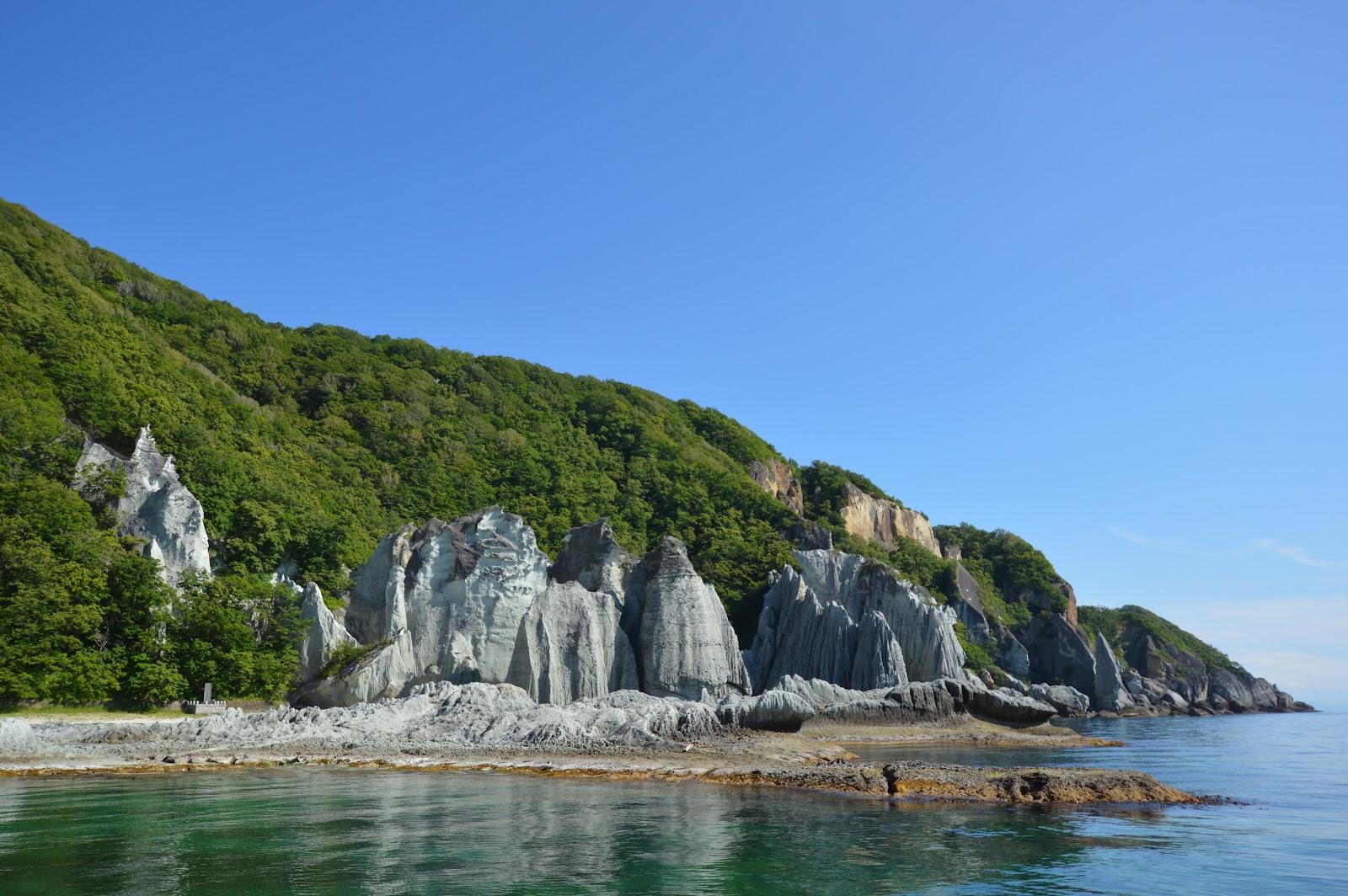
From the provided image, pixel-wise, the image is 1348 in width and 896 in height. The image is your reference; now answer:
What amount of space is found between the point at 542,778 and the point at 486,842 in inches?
363

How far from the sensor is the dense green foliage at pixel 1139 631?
92312mm

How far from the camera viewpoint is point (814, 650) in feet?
160

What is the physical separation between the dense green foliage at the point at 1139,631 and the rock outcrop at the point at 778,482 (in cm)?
3186

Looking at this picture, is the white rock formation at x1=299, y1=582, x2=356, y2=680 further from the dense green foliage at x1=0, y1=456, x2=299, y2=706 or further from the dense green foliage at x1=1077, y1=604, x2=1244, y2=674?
the dense green foliage at x1=1077, y1=604, x2=1244, y2=674

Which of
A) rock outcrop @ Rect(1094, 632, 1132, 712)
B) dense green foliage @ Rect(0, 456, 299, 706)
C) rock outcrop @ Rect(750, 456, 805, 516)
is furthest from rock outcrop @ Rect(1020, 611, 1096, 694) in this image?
dense green foliage @ Rect(0, 456, 299, 706)

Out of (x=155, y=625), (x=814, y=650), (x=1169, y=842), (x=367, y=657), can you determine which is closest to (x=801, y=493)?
(x=814, y=650)

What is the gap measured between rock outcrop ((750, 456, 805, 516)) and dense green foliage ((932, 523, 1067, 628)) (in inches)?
793

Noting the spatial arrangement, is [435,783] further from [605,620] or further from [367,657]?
[605,620]

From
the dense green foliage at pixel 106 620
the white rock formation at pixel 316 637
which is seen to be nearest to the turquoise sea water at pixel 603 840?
the dense green foliage at pixel 106 620

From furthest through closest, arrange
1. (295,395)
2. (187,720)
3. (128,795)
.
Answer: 1. (295,395)
2. (187,720)
3. (128,795)

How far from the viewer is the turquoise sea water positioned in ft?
43.4

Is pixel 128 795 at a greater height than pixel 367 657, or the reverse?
pixel 367 657

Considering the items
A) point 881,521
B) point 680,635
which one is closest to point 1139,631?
point 881,521

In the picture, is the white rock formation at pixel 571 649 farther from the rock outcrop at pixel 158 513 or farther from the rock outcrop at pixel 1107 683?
the rock outcrop at pixel 1107 683
